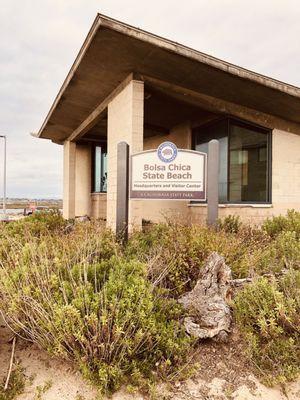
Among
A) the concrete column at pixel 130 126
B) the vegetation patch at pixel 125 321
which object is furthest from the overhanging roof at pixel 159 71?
the vegetation patch at pixel 125 321

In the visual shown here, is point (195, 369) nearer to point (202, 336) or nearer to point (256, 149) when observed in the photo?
point (202, 336)

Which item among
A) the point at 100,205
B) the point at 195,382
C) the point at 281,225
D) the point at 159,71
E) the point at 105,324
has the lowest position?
the point at 195,382

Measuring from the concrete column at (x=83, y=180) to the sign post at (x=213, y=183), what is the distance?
10022mm

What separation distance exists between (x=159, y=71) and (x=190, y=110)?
286cm

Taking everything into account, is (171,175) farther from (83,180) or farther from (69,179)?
(83,180)

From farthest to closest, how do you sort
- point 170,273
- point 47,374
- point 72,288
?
point 170,273 → point 72,288 → point 47,374

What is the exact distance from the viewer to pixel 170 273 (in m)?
3.88

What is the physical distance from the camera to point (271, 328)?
2648 millimetres

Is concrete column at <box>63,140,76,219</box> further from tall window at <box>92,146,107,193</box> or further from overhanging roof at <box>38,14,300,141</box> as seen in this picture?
overhanging roof at <box>38,14,300,141</box>

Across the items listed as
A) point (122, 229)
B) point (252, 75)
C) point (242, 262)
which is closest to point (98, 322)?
point (242, 262)

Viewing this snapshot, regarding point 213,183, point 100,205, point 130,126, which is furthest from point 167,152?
point 100,205

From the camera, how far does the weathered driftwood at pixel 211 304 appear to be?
118 inches

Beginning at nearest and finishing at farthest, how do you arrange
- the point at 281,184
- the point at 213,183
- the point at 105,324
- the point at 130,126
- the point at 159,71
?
the point at 105,324
the point at 213,183
the point at 159,71
the point at 130,126
the point at 281,184

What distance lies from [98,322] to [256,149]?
26.7 ft
